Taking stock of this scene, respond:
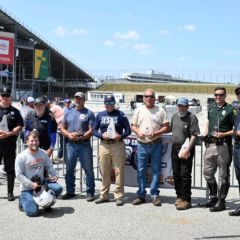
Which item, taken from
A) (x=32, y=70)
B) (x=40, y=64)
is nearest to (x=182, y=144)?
(x=40, y=64)

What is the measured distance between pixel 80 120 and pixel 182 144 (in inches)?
73.9

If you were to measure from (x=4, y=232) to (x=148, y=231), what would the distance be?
1.95m

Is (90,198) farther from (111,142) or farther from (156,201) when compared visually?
(156,201)

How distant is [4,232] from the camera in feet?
18.8

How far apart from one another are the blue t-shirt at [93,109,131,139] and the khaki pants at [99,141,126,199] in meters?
0.20

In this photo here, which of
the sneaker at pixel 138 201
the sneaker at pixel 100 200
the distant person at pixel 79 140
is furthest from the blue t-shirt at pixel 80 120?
the sneaker at pixel 138 201

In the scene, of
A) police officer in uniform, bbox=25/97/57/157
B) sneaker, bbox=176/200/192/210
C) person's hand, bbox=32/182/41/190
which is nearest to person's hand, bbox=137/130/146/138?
sneaker, bbox=176/200/192/210

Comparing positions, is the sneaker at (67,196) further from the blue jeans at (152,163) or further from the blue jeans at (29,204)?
the blue jeans at (152,163)

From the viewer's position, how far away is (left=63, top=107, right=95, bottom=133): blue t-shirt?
24.8ft

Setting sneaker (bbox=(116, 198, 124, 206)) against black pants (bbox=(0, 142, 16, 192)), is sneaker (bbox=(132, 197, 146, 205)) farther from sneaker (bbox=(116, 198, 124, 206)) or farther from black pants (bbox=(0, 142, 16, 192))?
black pants (bbox=(0, 142, 16, 192))

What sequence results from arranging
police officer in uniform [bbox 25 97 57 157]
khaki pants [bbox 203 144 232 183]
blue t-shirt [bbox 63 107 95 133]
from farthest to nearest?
police officer in uniform [bbox 25 97 57 157]
blue t-shirt [bbox 63 107 95 133]
khaki pants [bbox 203 144 232 183]

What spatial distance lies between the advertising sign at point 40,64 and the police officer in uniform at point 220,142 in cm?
5911

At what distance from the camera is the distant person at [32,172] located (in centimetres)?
669

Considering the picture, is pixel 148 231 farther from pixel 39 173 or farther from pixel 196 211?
pixel 39 173
